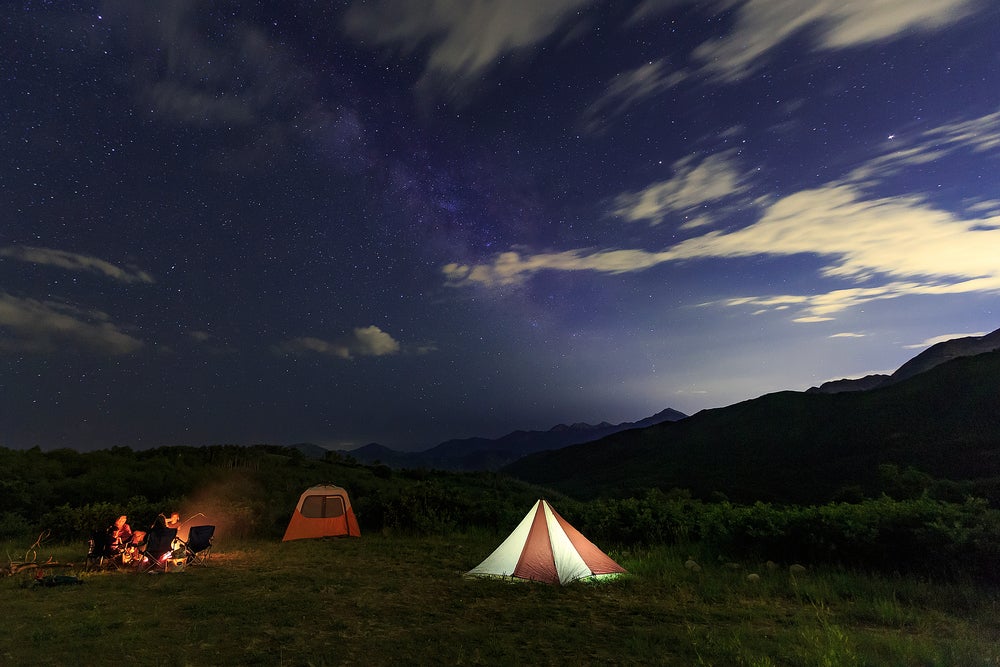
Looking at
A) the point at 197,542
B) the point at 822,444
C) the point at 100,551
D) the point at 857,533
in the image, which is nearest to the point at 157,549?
the point at 197,542

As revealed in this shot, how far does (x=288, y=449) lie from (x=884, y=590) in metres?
57.2

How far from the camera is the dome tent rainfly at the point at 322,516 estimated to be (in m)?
16.5

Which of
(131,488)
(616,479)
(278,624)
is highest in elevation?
(131,488)

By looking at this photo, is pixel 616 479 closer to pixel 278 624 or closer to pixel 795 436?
pixel 795 436

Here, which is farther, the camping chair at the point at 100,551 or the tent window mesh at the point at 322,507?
the tent window mesh at the point at 322,507

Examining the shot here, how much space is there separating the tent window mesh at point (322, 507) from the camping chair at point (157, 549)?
17.8 ft

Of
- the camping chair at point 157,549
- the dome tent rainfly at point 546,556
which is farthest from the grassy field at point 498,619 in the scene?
the camping chair at point 157,549

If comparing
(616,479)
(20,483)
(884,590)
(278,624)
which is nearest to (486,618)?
(278,624)

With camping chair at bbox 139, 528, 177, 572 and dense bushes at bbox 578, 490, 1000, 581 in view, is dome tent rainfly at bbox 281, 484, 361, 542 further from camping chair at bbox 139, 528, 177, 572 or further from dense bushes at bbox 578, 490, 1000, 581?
dense bushes at bbox 578, 490, 1000, 581

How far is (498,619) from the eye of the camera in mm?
7270

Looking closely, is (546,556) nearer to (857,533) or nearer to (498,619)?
(498,619)

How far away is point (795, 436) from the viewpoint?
10850cm

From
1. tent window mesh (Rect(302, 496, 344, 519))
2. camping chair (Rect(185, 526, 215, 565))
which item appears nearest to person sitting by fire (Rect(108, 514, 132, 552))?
camping chair (Rect(185, 526, 215, 565))

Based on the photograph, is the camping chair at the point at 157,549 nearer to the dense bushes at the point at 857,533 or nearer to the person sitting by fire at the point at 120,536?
the person sitting by fire at the point at 120,536
